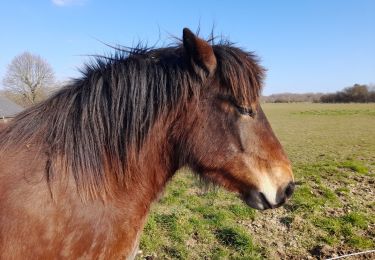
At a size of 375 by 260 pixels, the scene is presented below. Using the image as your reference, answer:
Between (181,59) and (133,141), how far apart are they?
74cm

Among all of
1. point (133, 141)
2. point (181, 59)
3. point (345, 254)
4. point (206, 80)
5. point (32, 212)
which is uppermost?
point (181, 59)

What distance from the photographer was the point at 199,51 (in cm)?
228

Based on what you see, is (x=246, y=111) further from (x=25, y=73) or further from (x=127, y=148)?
(x=25, y=73)

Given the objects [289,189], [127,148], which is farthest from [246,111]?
[127,148]

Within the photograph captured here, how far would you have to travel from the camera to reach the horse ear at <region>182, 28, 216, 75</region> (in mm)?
2211

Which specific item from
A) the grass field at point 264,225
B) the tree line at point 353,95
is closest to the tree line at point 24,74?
the grass field at point 264,225

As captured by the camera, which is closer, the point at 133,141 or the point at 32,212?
the point at 32,212

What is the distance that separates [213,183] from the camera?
2.70 m

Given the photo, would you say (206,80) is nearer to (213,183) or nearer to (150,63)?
(150,63)

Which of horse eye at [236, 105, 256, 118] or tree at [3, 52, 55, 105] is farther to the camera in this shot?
tree at [3, 52, 55, 105]

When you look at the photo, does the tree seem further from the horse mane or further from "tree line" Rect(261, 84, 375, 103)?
"tree line" Rect(261, 84, 375, 103)

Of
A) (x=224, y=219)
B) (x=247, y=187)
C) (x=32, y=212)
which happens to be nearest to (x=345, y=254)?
(x=224, y=219)

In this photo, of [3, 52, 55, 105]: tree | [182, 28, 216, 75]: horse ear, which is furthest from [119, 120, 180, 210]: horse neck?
[3, 52, 55, 105]: tree

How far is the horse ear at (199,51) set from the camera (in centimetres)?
221
